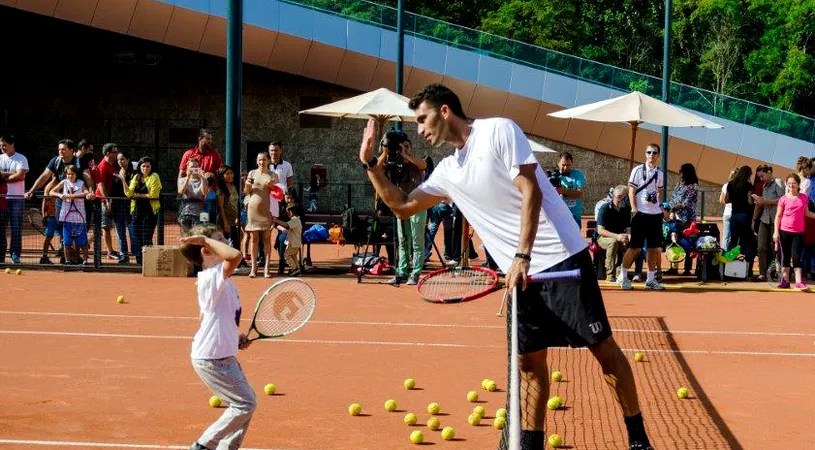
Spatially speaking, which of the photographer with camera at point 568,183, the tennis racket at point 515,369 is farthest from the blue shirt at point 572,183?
the tennis racket at point 515,369

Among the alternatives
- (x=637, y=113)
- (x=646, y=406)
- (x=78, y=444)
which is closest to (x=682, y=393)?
(x=646, y=406)

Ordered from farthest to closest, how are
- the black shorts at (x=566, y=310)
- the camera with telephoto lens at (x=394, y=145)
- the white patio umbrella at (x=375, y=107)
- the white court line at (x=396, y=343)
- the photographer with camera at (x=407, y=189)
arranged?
the white patio umbrella at (x=375, y=107) → the photographer with camera at (x=407, y=189) → the camera with telephoto lens at (x=394, y=145) → the white court line at (x=396, y=343) → the black shorts at (x=566, y=310)

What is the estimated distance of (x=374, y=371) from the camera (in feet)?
32.5

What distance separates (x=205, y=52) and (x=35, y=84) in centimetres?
656

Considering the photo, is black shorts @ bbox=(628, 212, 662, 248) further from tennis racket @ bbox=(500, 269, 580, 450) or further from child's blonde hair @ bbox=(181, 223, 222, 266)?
child's blonde hair @ bbox=(181, 223, 222, 266)

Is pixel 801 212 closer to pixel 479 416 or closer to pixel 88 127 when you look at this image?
pixel 479 416

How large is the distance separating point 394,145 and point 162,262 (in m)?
4.00

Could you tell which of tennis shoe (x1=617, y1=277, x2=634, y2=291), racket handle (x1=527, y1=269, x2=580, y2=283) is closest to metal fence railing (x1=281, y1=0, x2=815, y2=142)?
tennis shoe (x1=617, y1=277, x2=634, y2=291)

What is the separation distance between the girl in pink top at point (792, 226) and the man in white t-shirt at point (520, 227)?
1038 cm

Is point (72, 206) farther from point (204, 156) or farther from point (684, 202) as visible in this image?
point (684, 202)

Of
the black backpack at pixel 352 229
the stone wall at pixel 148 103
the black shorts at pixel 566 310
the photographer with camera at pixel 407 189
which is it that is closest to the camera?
the black shorts at pixel 566 310

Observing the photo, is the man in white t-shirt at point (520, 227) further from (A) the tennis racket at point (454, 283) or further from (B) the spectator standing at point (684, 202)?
(B) the spectator standing at point (684, 202)

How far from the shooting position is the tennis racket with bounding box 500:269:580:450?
482cm

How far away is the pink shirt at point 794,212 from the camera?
52.7 feet
